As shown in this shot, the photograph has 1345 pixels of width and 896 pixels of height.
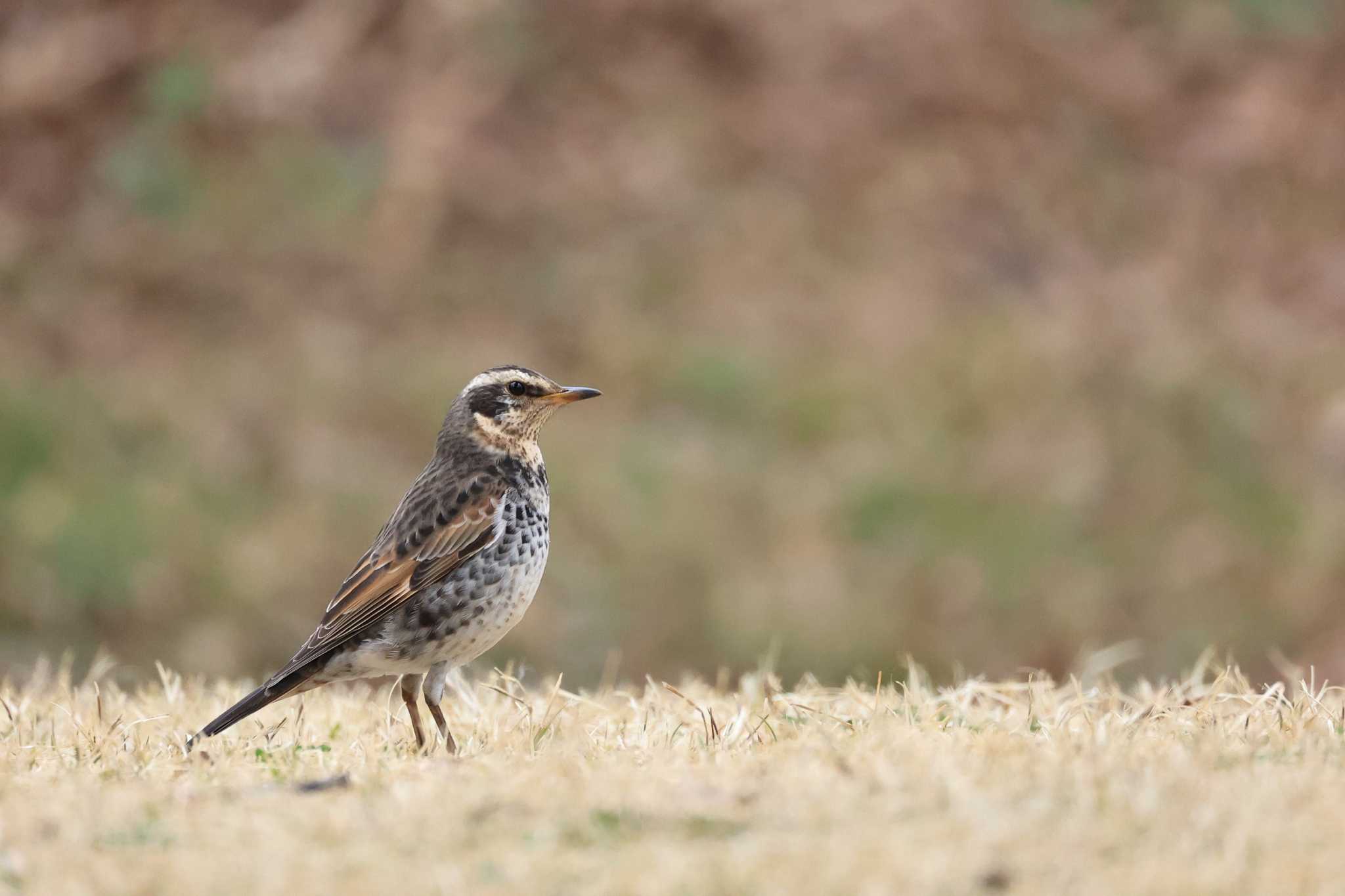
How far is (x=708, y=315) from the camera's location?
15.8 meters

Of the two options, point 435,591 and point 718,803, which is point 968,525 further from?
point 718,803

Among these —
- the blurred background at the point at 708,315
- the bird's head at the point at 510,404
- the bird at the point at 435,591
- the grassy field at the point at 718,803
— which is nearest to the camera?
the grassy field at the point at 718,803

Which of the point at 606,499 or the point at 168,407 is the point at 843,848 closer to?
the point at 606,499

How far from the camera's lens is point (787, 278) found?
1620 centimetres

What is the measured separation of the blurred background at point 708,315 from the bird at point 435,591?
5566mm

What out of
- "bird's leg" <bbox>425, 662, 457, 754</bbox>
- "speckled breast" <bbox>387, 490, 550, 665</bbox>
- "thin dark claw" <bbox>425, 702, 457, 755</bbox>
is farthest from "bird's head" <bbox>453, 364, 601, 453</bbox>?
"thin dark claw" <bbox>425, 702, 457, 755</bbox>

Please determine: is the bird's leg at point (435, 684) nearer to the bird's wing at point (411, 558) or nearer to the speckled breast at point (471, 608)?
the speckled breast at point (471, 608)

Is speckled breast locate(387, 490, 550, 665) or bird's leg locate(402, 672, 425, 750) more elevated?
speckled breast locate(387, 490, 550, 665)

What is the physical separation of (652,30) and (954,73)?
3199 mm

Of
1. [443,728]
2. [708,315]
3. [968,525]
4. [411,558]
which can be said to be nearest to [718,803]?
[443,728]

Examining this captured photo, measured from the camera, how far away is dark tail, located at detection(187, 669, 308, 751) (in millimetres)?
5652

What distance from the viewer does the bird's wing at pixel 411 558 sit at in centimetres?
616

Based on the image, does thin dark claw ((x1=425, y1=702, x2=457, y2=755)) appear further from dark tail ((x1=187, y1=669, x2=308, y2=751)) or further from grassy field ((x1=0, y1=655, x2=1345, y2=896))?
dark tail ((x1=187, y1=669, x2=308, y2=751))

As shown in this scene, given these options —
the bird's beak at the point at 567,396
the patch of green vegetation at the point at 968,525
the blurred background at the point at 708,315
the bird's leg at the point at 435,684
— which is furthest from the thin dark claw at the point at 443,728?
the patch of green vegetation at the point at 968,525
